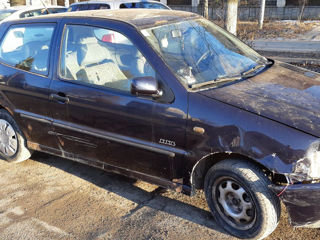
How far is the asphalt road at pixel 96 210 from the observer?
329 centimetres

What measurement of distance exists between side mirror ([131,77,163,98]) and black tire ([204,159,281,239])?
0.79m

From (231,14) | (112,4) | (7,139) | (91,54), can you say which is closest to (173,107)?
(91,54)

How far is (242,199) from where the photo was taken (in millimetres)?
3031

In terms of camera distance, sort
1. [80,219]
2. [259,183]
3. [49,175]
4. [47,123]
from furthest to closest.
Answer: [49,175] < [47,123] < [80,219] < [259,183]

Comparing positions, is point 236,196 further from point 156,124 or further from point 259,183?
point 156,124

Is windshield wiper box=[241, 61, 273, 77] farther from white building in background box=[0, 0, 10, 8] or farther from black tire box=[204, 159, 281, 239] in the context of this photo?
white building in background box=[0, 0, 10, 8]

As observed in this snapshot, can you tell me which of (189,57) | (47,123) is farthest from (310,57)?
(47,123)

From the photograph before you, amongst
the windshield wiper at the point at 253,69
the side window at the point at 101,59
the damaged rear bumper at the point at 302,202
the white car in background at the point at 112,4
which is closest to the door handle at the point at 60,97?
the side window at the point at 101,59

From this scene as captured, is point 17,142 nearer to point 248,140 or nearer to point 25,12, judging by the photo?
point 248,140

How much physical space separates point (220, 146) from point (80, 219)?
1.54m

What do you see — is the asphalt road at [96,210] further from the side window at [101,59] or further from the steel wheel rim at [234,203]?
the side window at [101,59]

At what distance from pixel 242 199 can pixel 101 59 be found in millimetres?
1906

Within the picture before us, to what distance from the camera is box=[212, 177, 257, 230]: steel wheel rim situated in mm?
3018

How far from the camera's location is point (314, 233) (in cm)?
316
